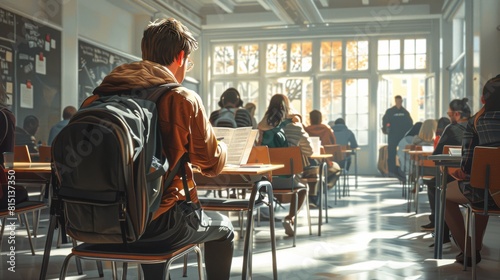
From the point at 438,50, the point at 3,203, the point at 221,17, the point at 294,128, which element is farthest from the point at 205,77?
the point at 3,203

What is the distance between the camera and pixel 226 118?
596cm

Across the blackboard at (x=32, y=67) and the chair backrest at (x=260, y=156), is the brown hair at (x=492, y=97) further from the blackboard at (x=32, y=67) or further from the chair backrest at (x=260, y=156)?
the blackboard at (x=32, y=67)

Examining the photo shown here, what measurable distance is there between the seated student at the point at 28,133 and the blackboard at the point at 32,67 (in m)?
0.08

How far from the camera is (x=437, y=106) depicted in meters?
12.9

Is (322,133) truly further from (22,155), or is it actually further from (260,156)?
(22,155)

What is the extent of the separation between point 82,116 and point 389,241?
11.6 feet

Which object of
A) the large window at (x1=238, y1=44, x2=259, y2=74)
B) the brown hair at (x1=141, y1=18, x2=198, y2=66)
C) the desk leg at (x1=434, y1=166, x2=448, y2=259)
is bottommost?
the desk leg at (x1=434, y1=166, x2=448, y2=259)

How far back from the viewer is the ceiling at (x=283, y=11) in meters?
12.2

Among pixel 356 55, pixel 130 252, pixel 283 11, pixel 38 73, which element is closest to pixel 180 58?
pixel 130 252

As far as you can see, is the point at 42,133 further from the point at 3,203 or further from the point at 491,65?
the point at 491,65

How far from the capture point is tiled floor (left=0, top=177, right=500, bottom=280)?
3.59 m

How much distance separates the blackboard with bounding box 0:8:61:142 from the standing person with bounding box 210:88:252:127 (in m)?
2.82

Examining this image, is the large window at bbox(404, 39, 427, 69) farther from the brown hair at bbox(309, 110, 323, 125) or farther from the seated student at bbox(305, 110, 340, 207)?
the brown hair at bbox(309, 110, 323, 125)

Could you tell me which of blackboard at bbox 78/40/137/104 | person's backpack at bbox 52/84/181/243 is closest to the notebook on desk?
person's backpack at bbox 52/84/181/243
